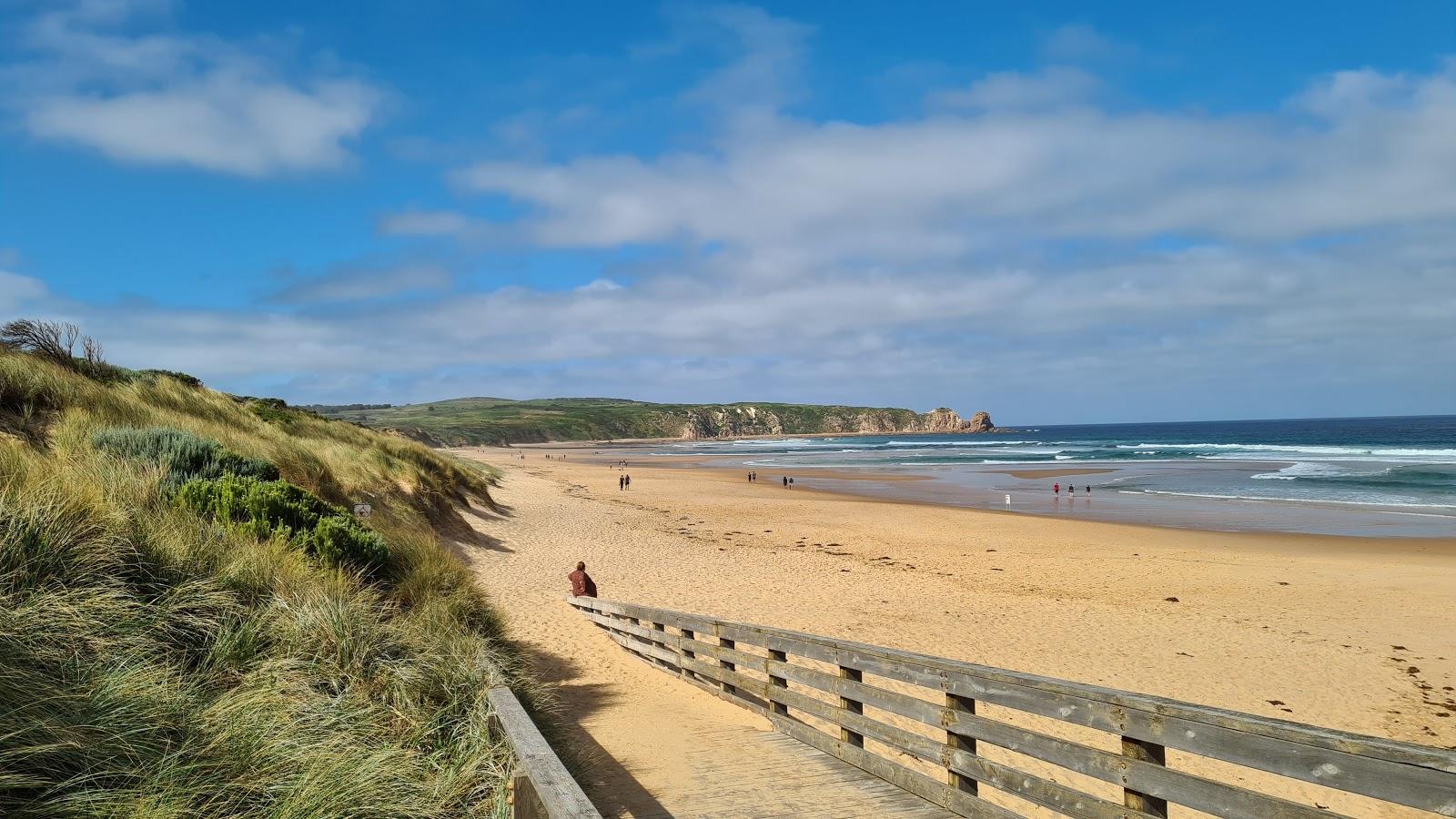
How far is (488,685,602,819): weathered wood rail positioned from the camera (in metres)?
3.23

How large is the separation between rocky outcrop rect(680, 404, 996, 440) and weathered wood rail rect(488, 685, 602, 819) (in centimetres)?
17210

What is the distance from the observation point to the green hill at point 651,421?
144 m

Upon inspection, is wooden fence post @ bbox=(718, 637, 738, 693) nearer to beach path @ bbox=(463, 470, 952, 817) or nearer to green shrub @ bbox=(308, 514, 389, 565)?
beach path @ bbox=(463, 470, 952, 817)

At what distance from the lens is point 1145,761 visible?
3691 millimetres

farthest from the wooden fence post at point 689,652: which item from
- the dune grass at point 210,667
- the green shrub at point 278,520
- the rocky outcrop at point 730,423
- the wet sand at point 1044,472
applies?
the rocky outcrop at point 730,423

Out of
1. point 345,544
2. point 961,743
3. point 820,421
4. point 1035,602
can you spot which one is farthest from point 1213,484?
point 820,421

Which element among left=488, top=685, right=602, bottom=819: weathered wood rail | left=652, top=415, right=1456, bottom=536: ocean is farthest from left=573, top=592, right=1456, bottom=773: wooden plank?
left=652, top=415, right=1456, bottom=536: ocean

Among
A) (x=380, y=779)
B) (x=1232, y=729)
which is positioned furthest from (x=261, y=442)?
(x=1232, y=729)

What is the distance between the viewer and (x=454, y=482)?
24.3m

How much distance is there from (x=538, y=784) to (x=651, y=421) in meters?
172

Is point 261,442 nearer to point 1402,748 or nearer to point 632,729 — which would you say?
point 632,729

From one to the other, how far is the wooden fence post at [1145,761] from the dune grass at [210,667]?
9.77ft

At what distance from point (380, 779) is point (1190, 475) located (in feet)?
172

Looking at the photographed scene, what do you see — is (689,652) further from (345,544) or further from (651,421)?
(651,421)
